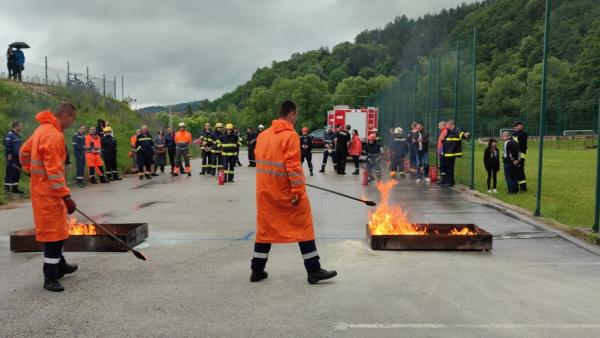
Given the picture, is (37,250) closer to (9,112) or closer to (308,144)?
(308,144)

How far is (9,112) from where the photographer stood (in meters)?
25.6

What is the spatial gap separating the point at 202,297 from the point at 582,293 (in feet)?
13.1

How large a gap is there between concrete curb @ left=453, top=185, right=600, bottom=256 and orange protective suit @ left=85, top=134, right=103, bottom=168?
12.5 metres

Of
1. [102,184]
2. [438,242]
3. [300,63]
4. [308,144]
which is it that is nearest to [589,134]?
[308,144]

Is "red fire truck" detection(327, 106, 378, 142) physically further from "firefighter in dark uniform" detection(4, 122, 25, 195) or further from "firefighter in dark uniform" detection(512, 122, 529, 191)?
"firefighter in dark uniform" detection(4, 122, 25, 195)

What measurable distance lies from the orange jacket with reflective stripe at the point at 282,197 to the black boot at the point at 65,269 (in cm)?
234

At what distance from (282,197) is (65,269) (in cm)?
275

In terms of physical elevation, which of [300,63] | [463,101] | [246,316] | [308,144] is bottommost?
[246,316]

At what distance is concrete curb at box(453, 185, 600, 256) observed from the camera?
833cm

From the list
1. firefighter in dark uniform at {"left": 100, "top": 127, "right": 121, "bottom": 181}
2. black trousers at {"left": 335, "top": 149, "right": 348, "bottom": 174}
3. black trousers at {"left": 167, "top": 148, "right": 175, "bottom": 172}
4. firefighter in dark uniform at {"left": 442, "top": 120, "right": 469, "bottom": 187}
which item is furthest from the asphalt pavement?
black trousers at {"left": 167, "top": 148, "right": 175, "bottom": 172}

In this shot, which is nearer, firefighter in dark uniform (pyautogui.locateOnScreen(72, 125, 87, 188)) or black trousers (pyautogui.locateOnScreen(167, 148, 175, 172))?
firefighter in dark uniform (pyautogui.locateOnScreen(72, 125, 87, 188))

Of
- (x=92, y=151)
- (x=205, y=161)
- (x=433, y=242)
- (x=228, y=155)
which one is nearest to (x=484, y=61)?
(x=205, y=161)

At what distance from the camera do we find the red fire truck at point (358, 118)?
33625 mm

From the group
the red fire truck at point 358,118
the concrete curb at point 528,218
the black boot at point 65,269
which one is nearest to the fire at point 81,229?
the black boot at point 65,269
